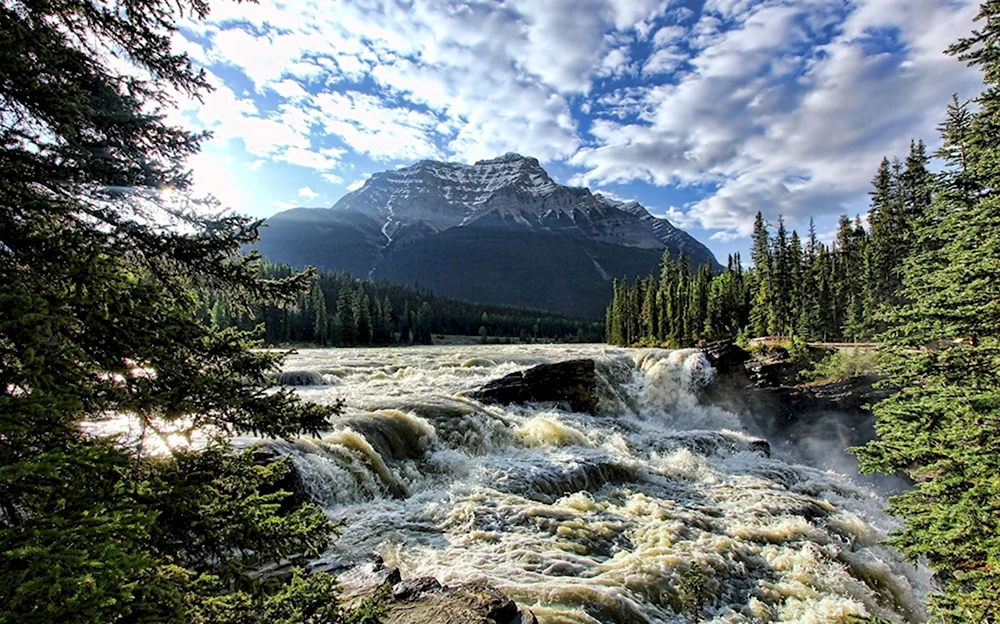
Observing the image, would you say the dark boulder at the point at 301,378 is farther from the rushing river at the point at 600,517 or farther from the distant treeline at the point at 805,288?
the distant treeline at the point at 805,288

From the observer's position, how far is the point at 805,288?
5472 cm

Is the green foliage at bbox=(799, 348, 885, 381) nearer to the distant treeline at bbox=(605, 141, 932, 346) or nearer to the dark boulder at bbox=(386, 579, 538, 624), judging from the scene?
the distant treeline at bbox=(605, 141, 932, 346)

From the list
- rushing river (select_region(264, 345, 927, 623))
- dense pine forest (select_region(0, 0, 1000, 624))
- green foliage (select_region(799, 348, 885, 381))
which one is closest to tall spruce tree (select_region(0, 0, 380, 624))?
dense pine forest (select_region(0, 0, 1000, 624))

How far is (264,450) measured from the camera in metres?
11.1

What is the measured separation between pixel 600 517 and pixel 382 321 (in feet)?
260

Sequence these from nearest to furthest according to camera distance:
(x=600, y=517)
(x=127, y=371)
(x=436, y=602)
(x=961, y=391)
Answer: (x=127, y=371), (x=436, y=602), (x=961, y=391), (x=600, y=517)

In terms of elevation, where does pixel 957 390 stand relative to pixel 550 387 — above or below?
above

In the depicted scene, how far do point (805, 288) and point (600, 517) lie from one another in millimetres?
55285

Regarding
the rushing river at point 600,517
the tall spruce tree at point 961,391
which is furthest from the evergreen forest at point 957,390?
the rushing river at point 600,517

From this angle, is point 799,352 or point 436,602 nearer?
point 436,602

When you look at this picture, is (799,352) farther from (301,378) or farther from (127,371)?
(127,371)

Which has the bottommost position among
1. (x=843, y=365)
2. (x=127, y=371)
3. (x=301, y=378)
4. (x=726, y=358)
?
(x=301, y=378)

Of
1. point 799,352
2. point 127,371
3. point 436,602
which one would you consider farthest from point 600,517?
point 799,352

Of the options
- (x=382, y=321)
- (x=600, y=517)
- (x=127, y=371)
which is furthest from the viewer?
(x=382, y=321)
